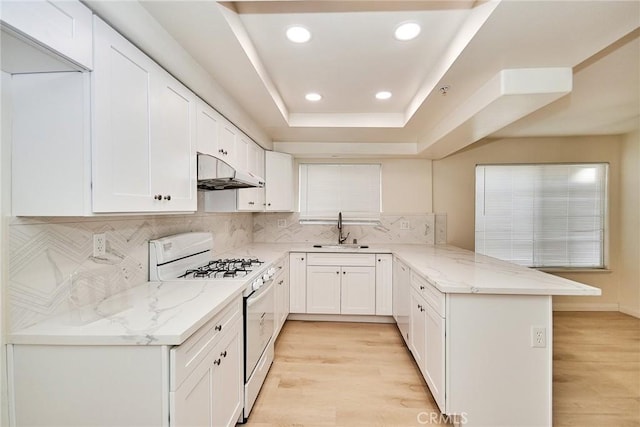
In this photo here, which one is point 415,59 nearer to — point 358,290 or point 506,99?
point 506,99

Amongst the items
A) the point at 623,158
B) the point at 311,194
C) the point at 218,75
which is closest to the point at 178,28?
the point at 218,75

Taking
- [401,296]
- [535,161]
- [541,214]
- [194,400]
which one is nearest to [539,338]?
[401,296]

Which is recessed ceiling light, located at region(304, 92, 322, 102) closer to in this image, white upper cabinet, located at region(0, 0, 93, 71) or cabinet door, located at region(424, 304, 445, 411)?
white upper cabinet, located at region(0, 0, 93, 71)

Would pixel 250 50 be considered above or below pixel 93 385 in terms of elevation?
above

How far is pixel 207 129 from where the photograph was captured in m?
2.04

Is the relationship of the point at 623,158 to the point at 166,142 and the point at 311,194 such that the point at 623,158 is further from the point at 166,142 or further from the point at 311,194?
the point at 166,142

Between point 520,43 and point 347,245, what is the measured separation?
2957 millimetres

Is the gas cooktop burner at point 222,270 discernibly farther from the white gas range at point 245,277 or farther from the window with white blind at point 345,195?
the window with white blind at point 345,195

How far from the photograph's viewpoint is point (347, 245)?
13.4ft

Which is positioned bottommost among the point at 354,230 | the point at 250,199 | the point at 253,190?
the point at 354,230

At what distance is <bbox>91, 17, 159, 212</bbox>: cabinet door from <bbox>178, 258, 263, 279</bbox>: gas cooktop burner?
748 mm

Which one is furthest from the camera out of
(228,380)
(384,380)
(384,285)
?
(384,285)

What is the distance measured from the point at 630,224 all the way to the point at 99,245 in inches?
230

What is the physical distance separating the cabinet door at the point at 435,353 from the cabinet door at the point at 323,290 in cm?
153
